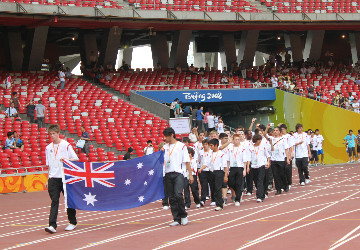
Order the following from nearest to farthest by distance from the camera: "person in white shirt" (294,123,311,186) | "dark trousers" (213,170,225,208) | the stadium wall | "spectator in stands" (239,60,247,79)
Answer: "dark trousers" (213,170,225,208), "person in white shirt" (294,123,311,186), the stadium wall, "spectator in stands" (239,60,247,79)

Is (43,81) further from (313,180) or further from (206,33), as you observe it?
(313,180)

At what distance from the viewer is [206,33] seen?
46.9 meters

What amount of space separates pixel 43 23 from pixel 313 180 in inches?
753

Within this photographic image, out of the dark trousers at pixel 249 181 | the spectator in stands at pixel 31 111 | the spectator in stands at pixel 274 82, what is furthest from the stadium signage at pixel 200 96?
the dark trousers at pixel 249 181

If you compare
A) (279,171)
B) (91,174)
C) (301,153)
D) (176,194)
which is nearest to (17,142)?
(301,153)

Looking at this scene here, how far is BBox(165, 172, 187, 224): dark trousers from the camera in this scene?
39.6 feet

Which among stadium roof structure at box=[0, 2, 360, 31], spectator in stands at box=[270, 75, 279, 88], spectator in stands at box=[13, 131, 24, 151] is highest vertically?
stadium roof structure at box=[0, 2, 360, 31]

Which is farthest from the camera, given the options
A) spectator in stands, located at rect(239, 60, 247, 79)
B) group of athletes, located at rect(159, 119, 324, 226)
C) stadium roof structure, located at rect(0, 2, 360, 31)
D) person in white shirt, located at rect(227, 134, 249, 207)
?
spectator in stands, located at rect(239, 60, 247, 79)

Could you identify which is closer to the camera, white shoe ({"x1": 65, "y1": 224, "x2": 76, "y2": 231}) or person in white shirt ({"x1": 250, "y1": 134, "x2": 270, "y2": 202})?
white shoe ({"x1": 65, "y1": 224, "x2": 76, "y2": 231})

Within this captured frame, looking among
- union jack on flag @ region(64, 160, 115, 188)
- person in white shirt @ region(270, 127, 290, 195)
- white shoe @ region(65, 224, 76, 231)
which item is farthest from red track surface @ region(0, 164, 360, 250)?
person in white shirt @ region(270, 127, 290, 195)

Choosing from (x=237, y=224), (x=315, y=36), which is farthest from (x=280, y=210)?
(x=315, y=36)

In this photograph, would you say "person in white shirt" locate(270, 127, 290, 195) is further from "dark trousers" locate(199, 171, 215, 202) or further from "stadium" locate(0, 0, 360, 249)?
"dark trousers" locate(199, 171, 215, 202)

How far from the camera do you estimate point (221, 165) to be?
47.8 ft

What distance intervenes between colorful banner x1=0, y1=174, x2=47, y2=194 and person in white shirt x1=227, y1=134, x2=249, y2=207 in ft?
31.9
